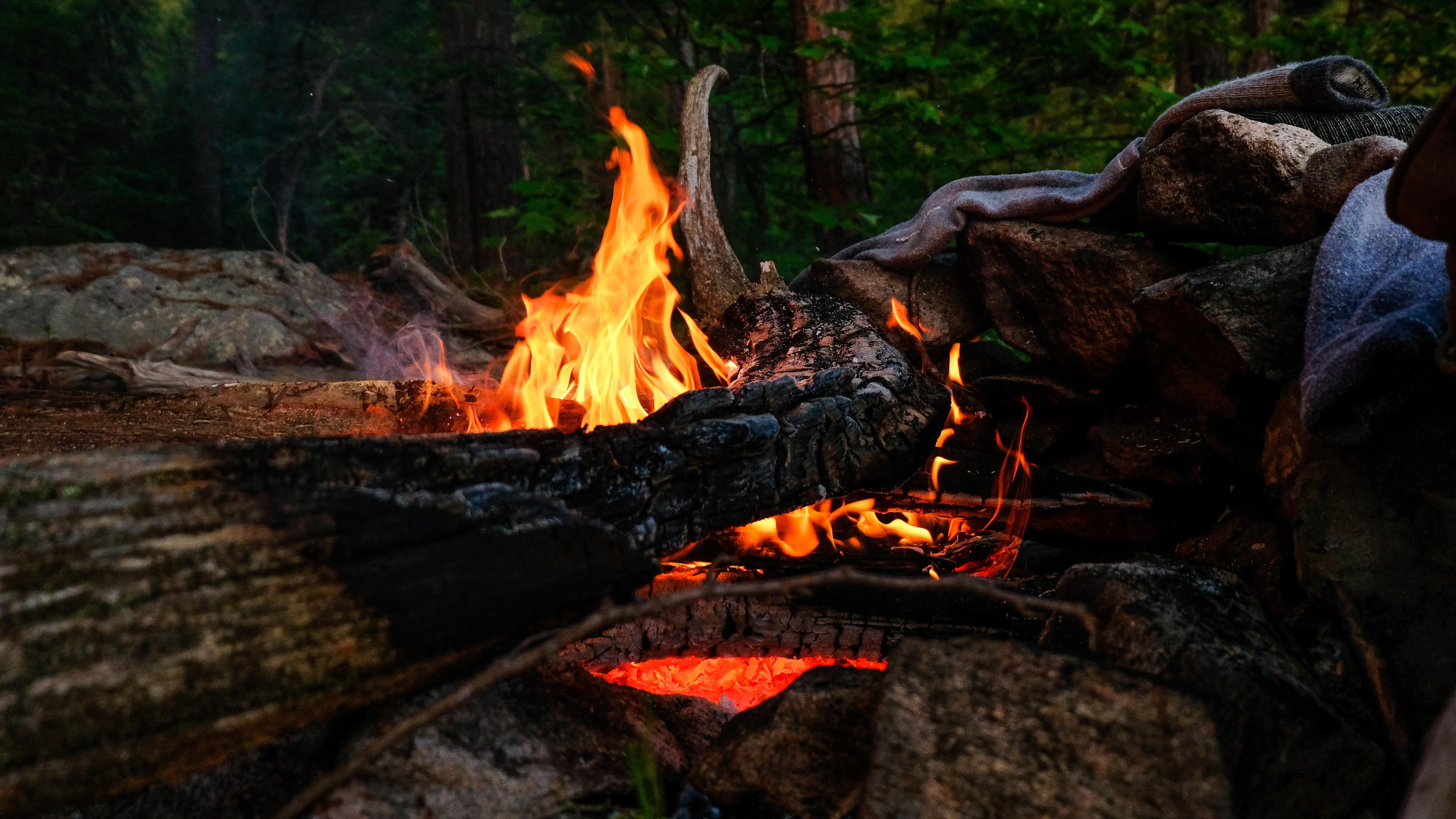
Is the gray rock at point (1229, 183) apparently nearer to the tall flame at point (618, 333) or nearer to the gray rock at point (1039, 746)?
the tall flame at point (618, 333)

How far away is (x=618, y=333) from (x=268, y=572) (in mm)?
2006

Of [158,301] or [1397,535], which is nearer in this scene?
[1397,535]

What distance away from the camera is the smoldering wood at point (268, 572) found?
1271mm

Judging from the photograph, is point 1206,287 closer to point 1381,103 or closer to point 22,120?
point 1381,103

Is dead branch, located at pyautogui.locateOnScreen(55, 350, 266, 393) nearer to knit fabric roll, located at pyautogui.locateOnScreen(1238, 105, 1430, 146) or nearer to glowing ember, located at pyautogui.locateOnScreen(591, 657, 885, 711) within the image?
glowing ember, located at pyautogui.locateOnScreen(591, 657, 885, 711)

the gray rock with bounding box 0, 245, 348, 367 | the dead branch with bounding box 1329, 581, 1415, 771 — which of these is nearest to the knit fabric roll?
the dead branch with bounding box 1329, 581, 1415, 771

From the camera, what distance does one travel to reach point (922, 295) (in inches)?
151

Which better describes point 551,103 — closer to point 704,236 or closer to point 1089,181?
point 704,236

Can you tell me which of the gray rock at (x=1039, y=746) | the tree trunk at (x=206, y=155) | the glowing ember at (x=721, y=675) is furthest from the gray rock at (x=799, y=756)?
the tree trunk at (x=206, y=155)

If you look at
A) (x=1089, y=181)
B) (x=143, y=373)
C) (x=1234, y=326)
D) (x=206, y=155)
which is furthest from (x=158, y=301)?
(x=206, y=155)

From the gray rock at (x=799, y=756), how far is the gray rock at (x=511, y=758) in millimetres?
208

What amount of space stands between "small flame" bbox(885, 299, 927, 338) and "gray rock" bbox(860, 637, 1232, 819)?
239 centimetres

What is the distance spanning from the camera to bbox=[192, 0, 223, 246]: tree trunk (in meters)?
11.9

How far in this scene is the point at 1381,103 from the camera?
9.77 feet
